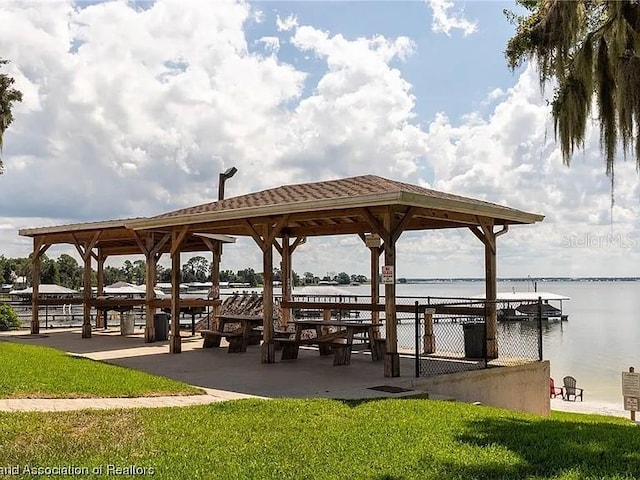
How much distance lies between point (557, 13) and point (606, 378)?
22.9m

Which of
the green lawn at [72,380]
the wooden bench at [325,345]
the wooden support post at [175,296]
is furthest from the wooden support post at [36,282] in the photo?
the wooden bench at [325,345]

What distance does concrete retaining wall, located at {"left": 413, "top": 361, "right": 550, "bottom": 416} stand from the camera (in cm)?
952

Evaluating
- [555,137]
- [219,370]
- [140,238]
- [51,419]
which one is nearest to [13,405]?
[51,419]

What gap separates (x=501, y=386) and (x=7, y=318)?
47.9ft

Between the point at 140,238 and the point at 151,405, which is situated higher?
the point at 140,238

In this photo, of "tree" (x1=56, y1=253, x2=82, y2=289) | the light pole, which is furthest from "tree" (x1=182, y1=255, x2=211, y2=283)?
the light pole

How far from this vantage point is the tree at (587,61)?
758cm

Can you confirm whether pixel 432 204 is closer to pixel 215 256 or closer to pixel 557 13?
pixel 557 13

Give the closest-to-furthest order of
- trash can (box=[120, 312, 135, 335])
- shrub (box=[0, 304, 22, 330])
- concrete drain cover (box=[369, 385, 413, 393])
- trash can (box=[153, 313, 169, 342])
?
concrete drain cover (box=[369, 385, 413, 393]) < trash can (box=[153, 313, 169, 342]) < trash can (box=[120, 312, 135, 335]) < shrub (box=[0, 304, 22, 330])

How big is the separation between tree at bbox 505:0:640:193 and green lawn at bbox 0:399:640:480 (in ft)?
11.8

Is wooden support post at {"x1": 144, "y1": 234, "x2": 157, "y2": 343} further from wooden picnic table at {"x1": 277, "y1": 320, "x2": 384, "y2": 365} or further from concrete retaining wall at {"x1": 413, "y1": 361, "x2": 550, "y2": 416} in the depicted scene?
concrete retaining wall at {"x1": 413, "y1": 361, "x2": 550, "y2": 416}

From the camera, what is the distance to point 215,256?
16969mm

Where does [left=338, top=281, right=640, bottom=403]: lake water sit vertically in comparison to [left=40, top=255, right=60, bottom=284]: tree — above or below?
below

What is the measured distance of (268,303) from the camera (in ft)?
38.4
